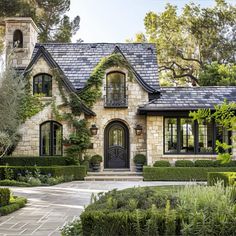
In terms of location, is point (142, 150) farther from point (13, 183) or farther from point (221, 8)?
point (221, 8)

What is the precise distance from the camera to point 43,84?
68.4 feet

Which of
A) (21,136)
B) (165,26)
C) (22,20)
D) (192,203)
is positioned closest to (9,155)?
(21,136)

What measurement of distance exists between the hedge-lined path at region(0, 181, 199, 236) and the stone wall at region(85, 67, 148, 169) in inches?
249

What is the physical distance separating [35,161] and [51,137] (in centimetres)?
172

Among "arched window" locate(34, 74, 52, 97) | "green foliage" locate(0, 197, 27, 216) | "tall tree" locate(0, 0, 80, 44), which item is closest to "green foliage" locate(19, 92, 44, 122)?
"arched window" locate(34, 74, 52, 97)

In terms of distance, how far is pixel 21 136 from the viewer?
2027 cm

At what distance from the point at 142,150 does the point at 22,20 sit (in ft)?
33.2

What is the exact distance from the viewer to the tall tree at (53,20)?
1270 inches

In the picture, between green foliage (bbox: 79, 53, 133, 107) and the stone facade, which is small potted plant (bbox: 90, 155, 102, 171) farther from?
the stone facade

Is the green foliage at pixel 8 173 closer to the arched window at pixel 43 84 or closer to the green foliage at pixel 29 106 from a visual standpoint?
the green foliage at pixel 29 106

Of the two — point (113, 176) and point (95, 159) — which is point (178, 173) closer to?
point (113, 176)

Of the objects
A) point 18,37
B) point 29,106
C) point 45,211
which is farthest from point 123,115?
point 45,211

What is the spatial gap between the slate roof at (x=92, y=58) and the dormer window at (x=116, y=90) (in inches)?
38.7

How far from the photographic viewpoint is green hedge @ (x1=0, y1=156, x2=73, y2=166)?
1933 centimetres
